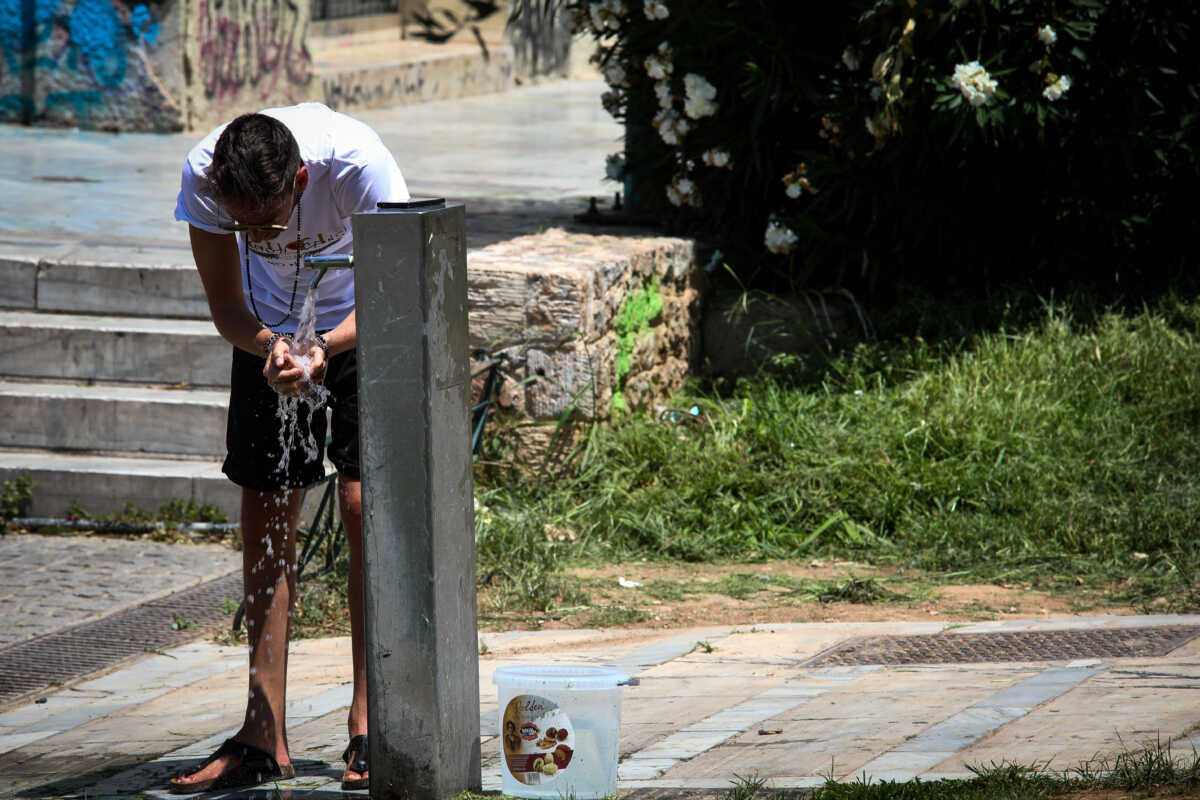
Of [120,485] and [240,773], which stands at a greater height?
[120,485]

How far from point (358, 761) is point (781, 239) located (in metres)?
4.32

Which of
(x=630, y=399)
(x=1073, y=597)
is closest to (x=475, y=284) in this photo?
(x=630, y=399)

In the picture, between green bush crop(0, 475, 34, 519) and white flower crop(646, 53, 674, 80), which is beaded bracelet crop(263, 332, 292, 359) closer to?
green bush crop(0, 475, 34, 519)

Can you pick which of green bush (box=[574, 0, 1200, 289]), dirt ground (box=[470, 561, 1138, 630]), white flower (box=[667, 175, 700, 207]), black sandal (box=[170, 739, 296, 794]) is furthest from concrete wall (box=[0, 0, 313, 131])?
black sandal (box=[170, 739, 296, 794])

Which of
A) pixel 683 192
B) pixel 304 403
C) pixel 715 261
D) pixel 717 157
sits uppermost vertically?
pixel 717 157

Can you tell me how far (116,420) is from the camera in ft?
19.7

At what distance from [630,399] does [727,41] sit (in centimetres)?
184

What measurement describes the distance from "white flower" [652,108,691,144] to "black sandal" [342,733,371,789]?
4.43 metres

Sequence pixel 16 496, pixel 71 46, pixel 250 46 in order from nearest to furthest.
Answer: pixel 16 496 → pixel 71 46 → pixel 250 46

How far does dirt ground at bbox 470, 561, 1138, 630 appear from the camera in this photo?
4594 mm

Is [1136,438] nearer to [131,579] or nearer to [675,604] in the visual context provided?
[675,604]

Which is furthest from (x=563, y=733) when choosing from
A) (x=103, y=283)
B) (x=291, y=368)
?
(x=103, y=283)

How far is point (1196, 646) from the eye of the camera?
12.5 ft

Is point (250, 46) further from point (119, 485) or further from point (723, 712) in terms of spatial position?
point (723, 712)
